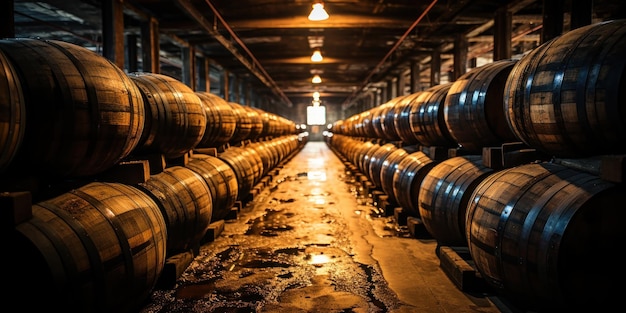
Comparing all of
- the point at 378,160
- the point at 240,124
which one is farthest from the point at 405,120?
the point at 240,124

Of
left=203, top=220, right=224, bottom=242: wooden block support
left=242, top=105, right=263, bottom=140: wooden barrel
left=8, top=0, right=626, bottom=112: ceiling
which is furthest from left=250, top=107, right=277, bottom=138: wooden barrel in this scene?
left=203, top=220, right=224, bottom=242: wooden block support

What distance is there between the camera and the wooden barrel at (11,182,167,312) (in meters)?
2.23

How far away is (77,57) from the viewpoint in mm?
2883

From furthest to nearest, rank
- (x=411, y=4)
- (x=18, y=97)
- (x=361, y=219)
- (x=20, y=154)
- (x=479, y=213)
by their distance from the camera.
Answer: (x=411, y=4), (x=361, y=219), (x=479, y=213), (x=20, y=154), (x=18, y=97)

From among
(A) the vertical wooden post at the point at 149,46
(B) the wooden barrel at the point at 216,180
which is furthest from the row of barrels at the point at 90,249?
(A) the vertical wooden post at the point at 149,46

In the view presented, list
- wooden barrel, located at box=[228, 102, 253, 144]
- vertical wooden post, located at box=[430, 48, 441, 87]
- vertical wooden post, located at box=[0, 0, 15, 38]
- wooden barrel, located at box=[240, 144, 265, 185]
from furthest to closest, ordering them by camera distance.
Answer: vertical wooden post, located at box=[430, 48, 441, 87] → wooden barrel, located at box=[228, 102, 253, 144] → wooden barrel, located at box=[240, 144, 265, 185] → vertical wooden post, located at box=[0, 0, 15, 38]

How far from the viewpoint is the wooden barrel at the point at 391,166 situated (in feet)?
23.1

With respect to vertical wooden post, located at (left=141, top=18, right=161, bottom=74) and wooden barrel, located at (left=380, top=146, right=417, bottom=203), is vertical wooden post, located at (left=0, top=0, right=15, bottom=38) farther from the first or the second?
wooden barrel, located at (left=380, top=146, right=417, bottom=203)

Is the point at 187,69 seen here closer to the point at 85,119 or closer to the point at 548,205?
the point at 85,119

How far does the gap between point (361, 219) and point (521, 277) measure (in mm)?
4532

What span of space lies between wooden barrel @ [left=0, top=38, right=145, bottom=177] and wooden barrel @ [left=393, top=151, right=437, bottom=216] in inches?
155

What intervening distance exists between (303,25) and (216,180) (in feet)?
18.8

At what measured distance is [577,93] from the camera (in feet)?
8.55

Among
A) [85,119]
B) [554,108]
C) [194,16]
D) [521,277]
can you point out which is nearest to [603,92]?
[554,108]
